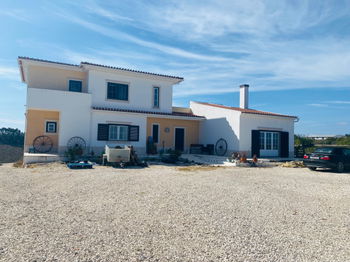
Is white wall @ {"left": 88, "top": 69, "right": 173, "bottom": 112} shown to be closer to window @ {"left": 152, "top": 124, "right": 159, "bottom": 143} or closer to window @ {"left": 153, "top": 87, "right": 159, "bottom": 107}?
window @ {"left": 153, "top": 87, "right": 159, "bottom": 107}

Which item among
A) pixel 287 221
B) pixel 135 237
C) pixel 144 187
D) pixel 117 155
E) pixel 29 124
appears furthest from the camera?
pixel 29 124

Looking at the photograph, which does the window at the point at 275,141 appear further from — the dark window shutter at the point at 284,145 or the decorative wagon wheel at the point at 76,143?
the decorative wagon wheel at the point at 76,143

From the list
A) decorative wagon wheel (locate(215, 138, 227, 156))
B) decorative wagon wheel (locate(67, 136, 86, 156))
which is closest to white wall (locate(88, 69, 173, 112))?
decorative wagon wheel (locate(67, 136, 86, 156))

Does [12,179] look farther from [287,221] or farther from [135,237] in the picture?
[287,221]

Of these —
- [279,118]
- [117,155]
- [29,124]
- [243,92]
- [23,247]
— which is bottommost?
[23,247]

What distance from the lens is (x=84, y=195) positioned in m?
7.07

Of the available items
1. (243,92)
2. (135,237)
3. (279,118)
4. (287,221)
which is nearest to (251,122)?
(279,118)

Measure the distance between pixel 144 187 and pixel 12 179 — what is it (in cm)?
520

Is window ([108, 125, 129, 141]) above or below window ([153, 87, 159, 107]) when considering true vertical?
below

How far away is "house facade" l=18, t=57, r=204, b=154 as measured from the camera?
Answer: 623 inches

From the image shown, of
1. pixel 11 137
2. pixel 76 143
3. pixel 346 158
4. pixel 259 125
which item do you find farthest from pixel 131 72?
pixel 11 137

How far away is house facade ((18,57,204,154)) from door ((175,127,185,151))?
82 mm

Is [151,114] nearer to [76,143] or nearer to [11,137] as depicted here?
[76,143]

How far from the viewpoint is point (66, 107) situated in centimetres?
1577
